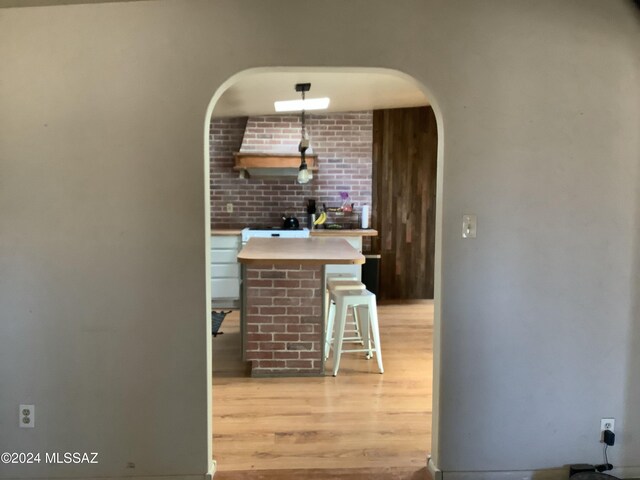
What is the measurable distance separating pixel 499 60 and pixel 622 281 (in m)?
1.18

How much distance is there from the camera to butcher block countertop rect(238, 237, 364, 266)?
3.10m

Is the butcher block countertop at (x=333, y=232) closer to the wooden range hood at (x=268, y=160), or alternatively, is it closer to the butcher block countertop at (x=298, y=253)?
the wooden range hood at (x=268, y=160)

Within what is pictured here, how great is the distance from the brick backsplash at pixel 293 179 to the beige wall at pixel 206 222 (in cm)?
401

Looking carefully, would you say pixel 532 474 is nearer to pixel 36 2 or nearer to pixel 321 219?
pixel 36 2

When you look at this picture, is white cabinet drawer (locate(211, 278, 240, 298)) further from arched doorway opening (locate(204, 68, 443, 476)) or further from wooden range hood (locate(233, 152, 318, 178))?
wooden range hood (locate(233, 152, 318, 178))

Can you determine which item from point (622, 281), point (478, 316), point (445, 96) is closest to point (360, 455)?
point (478, 316)

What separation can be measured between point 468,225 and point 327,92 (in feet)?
10.2

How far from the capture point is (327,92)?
4793 millimetres

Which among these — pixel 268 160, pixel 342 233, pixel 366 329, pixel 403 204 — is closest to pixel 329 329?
pixel 366 329

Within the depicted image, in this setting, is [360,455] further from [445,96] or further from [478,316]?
[445,96]

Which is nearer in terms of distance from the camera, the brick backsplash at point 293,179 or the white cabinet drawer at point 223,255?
the white cabinet drawer at point 223,255

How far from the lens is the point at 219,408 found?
297cm

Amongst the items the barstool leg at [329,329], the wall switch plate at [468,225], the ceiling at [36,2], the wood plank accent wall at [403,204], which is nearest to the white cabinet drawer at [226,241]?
the wood plank accent wall at [403,204]

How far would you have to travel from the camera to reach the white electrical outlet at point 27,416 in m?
2.11
